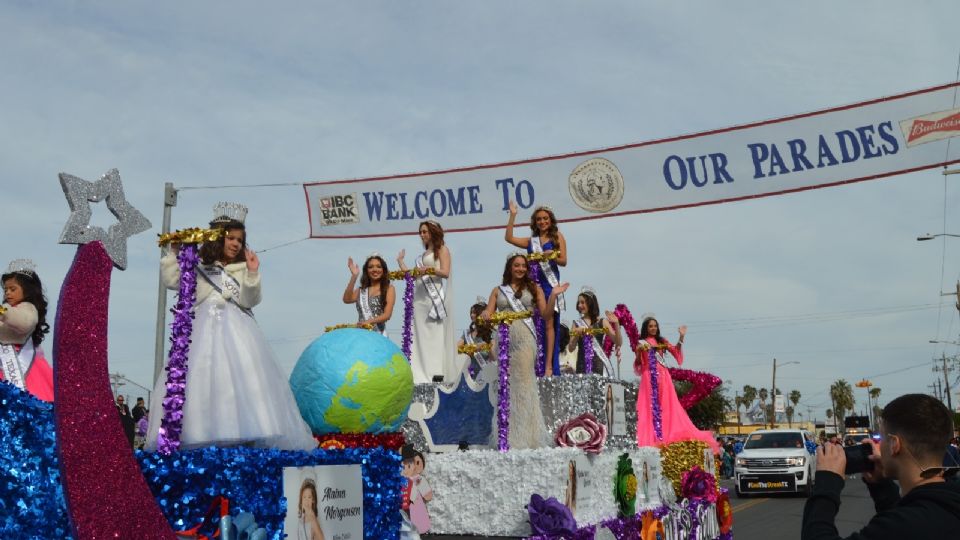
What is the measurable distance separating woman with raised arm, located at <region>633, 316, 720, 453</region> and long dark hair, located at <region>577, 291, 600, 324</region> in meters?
0.78

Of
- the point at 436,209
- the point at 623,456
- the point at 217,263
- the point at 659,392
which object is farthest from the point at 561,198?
the point at 217,263

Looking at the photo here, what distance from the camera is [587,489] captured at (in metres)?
8.65

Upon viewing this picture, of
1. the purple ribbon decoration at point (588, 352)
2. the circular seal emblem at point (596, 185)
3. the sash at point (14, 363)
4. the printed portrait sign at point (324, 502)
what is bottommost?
the printed portrait sign at point (324, 502)

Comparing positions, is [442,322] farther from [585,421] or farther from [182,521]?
[182,521]

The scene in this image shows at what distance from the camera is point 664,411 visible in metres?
13.0

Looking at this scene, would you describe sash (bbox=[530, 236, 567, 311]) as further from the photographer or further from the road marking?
the road marking

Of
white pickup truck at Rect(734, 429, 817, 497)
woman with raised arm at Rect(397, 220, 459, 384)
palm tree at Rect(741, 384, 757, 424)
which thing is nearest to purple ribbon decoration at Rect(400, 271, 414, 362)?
woman with raised arm at Rect(397, 220, 459, 384)

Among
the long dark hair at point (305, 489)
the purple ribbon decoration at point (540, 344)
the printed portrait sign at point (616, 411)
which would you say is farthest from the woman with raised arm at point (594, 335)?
the long dark hair at point (305, 489)

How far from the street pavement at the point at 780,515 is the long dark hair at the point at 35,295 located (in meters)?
9.96

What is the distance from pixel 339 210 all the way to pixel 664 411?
20.0ft

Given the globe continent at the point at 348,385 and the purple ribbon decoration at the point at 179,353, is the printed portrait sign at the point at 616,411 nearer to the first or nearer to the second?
the globe continent at the point at 348,385

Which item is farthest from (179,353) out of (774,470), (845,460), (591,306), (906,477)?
(774,470)

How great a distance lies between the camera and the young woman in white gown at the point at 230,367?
5.16 m

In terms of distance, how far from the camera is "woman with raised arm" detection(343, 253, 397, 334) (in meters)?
10.5
